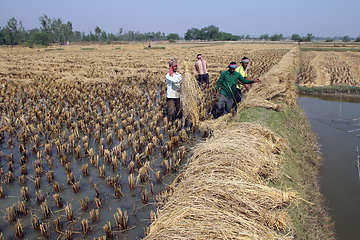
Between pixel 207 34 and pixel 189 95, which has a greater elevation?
pixel 207 34

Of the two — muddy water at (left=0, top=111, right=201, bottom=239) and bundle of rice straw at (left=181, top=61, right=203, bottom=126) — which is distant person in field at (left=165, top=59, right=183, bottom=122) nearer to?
bundle of rice straw at (left=181, top=61, right=203, bottom=126)

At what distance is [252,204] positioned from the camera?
8.40 ft

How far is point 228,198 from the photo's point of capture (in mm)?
2635

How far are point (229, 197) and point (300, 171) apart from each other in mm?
2078

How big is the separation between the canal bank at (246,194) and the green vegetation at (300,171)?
0.5 inches

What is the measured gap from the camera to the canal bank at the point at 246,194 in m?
2.29

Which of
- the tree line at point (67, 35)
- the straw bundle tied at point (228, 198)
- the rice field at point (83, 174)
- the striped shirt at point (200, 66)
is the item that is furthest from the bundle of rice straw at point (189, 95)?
the tree line at point (67, 35)

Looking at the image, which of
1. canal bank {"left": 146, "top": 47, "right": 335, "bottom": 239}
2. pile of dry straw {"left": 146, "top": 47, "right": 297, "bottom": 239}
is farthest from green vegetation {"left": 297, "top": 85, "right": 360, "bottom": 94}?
pile of dry straw {"left": 146, "top": 47, "right": 297, "bottom": 239}

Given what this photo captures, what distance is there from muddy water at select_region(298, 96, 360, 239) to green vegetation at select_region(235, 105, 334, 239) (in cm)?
21

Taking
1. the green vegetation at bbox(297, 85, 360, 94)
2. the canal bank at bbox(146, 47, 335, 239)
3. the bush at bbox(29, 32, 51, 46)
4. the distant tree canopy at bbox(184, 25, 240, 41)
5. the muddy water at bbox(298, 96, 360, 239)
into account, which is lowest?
the muddy water at bbox(298, 96, 360, 239)

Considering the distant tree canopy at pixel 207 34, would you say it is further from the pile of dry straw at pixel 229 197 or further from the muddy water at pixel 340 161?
the pile of dry straw at pixel 229 197

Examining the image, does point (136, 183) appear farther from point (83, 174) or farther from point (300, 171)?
point (300, 171)

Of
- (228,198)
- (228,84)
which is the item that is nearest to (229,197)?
(228,198)

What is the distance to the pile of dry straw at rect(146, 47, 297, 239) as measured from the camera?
2246mm
